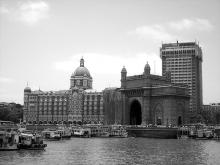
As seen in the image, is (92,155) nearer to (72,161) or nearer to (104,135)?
(72,161)

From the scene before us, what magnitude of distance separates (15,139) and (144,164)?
94.9 ft

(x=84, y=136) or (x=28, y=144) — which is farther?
(x=84, y=136)

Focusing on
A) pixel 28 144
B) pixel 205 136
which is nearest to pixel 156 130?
pixel 205 136

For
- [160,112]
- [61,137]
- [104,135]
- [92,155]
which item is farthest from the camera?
[160,112]

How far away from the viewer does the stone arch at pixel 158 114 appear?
A: 158613mm

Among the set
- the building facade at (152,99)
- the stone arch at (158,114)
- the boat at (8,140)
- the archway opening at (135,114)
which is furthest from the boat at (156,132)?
the boat at (8,140)

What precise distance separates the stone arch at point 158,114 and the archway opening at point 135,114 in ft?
39.2

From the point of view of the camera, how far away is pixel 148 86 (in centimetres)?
16175

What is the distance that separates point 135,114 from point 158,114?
56.0 ft

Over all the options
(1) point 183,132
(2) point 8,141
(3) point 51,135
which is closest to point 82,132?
(3) point 51,135

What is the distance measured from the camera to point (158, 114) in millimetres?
160125

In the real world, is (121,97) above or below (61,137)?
above

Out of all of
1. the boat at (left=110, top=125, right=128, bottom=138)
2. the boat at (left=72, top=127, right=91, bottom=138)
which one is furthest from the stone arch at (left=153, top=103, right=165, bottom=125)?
the boat at (left=72, top=127, right=91, bottom=138)

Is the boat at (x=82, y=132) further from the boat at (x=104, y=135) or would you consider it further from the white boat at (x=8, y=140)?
the white boat at (x=8, y=140)
